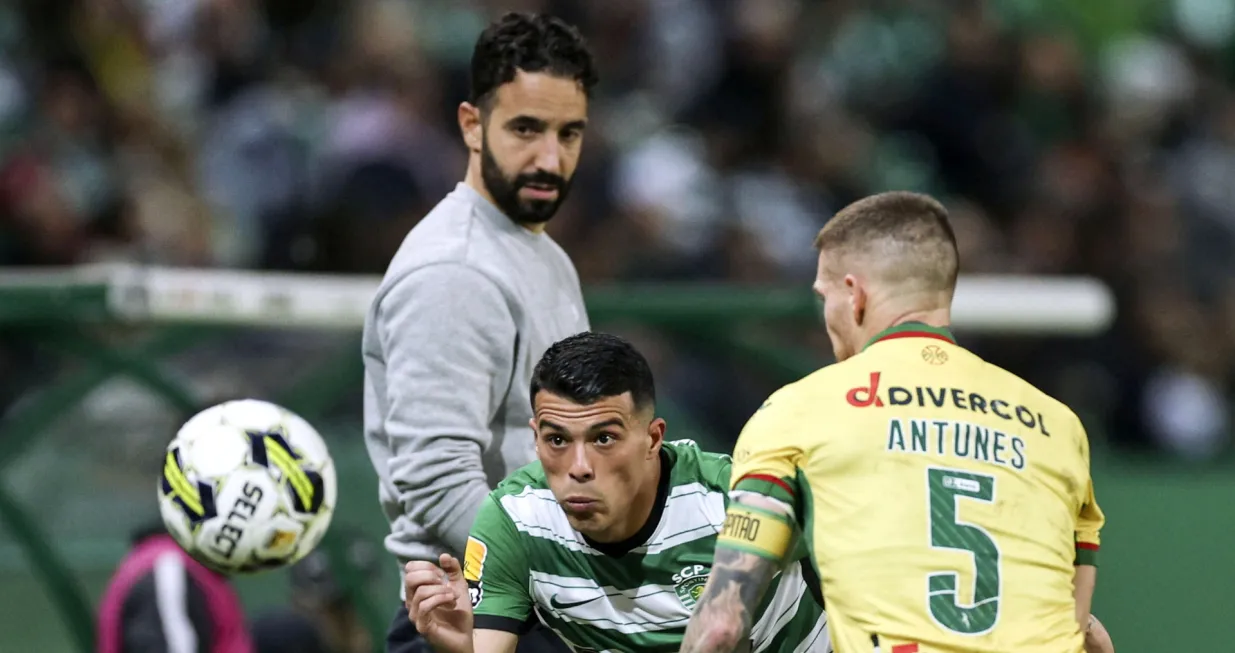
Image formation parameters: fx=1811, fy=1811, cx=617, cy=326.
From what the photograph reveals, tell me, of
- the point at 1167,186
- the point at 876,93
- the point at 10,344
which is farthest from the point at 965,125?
the point at 10,344

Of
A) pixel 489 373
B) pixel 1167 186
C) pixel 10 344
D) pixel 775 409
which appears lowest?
pixel 10 344

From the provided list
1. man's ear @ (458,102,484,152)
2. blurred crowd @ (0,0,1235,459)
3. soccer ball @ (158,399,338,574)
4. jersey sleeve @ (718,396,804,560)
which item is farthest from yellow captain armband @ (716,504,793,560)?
blurred crowd @ (0,0,1235,459)

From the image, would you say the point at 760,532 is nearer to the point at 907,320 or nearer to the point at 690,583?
the point at 907,320

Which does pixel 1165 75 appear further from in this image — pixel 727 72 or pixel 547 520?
pixel 547 520

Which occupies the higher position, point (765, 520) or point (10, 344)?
point (765, 520)

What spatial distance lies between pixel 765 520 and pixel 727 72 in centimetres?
851

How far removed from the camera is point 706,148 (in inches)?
460

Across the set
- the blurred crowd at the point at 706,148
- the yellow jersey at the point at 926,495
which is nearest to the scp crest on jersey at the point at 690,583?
the yellow jersey at the point at 926,495

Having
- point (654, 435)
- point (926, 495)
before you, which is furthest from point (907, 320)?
point (654, 435)

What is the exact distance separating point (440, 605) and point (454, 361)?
801 mm

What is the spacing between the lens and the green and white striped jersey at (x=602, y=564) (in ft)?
13.7

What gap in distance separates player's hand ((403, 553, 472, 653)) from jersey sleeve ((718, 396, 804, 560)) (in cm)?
59

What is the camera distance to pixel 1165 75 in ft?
43.9

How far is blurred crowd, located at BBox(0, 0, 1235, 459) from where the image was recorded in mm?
9898
